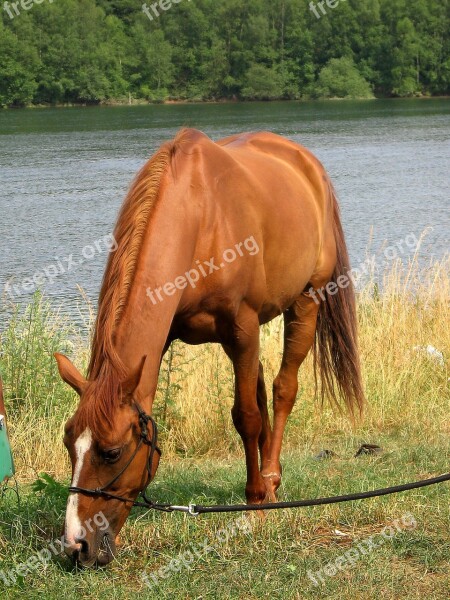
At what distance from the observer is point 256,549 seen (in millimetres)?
3943

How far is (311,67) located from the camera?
227ft

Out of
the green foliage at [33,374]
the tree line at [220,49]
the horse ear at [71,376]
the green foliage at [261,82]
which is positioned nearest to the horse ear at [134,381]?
the horse ear at [71,376]

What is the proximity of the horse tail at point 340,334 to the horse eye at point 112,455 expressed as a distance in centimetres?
283

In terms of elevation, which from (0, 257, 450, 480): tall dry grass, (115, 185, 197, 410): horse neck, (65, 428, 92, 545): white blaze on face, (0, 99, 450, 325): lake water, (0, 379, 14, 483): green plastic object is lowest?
(0, 99, 450, 325): lake water

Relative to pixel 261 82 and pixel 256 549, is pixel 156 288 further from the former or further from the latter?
pixel 261 82

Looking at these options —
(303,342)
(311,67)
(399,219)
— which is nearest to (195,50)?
(311,67)

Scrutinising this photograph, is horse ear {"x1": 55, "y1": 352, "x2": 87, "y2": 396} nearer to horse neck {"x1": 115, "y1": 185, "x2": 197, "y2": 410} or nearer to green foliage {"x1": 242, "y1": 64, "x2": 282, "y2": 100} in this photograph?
horse neck {"x1": 115, "y1": 185, "x2": 197, "y2": 410}

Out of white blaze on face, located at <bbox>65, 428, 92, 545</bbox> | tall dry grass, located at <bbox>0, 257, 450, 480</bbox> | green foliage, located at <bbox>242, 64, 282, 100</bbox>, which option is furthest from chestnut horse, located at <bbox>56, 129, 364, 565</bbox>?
green foliage, located at <bbox>242, 64, 282, 100</bbox>

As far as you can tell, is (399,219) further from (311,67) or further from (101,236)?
(311,67)

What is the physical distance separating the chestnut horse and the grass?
360mm

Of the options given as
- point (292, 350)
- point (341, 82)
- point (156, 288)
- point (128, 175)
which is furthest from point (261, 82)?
point (156, 288)

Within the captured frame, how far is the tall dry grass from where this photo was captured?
7.10 m

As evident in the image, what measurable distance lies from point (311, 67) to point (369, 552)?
68.0 meters

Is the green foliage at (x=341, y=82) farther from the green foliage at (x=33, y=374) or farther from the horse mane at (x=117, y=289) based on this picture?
the horse mane at (x=117, y=289)
